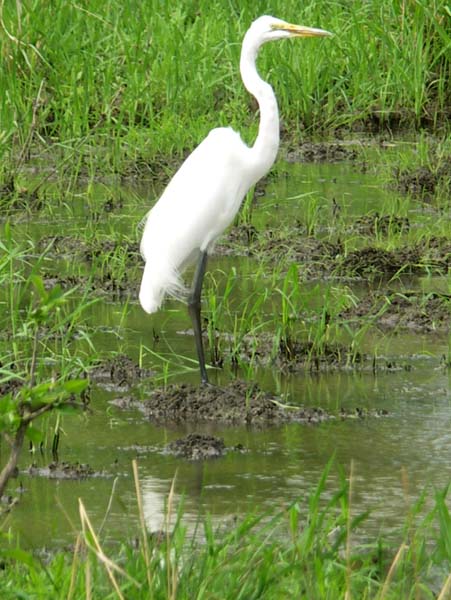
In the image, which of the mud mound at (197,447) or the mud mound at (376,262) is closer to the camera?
the mud mound at (197,447)

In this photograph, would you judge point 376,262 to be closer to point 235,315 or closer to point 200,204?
point 235,315

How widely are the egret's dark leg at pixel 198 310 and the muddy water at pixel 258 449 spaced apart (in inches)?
5.6

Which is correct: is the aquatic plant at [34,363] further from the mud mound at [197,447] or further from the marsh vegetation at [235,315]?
the mud mound at [197,447]

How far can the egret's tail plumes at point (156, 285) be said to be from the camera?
576 cm

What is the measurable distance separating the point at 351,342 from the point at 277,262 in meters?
1.34

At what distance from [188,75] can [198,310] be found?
454cm

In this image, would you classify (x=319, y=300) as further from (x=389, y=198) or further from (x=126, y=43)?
(x=126, y=43)

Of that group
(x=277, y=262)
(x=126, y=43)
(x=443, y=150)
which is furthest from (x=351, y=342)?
(x=126, y=43)

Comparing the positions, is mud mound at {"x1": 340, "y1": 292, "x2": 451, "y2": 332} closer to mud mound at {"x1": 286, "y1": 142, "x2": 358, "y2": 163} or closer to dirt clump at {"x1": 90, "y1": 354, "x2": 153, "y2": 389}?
dirt clump at {"x1": 90, "y1": 354, "x2": 153, "y2": 389}

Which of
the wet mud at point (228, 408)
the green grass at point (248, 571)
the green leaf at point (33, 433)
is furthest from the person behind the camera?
the wet mud at point (228, 408)

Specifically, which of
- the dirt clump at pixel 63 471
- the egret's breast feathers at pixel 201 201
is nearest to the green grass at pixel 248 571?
the dirt clump at pixel 63 471

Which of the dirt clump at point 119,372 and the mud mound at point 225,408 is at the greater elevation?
the dirt clump at point 119,372

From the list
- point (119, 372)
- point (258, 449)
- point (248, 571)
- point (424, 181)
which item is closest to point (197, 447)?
point (258, 449)

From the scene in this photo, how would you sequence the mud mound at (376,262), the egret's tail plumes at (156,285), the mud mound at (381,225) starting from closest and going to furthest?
the egret's tail plumes at (156,285), the mud mound at (376,262), the mud mound at (381,225)
